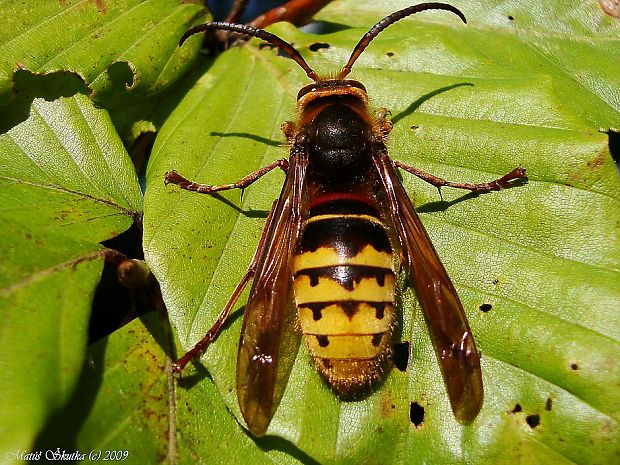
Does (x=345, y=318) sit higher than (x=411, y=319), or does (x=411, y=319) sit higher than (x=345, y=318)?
(x=345, y=318)

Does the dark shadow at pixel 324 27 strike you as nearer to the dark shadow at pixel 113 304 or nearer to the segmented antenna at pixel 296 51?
the segmented antenna at pixel 296 51

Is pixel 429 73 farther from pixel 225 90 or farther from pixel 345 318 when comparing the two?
pixel 345 318

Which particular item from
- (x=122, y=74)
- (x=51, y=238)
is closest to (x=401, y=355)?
(x=51, y=238)

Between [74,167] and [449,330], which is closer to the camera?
[449,330]

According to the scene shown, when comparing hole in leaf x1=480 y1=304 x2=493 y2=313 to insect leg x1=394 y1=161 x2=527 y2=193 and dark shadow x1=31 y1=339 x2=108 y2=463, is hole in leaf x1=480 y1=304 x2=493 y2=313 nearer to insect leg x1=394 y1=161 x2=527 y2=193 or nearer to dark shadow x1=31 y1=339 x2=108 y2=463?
insect leg x1=394 y1=161 x2=527 y2=193

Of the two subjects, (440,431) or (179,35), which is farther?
(179,35)

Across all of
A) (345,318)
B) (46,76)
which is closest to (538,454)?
(345,318)

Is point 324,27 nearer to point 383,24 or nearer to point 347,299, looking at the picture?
point 383,24
